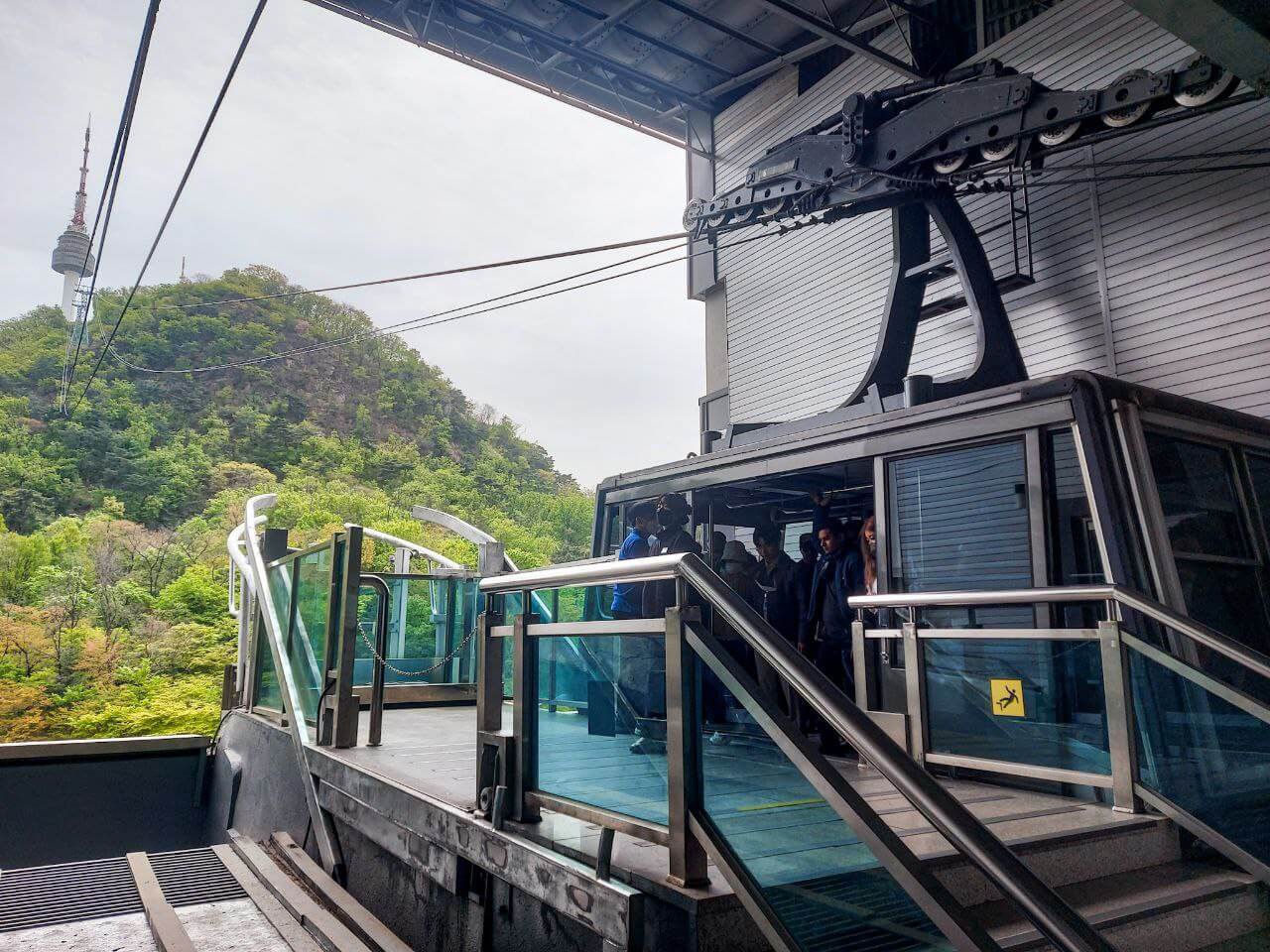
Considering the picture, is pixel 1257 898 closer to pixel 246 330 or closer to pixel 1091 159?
pixel 1091 159

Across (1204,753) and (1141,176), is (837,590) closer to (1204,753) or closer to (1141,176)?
(1204,753)

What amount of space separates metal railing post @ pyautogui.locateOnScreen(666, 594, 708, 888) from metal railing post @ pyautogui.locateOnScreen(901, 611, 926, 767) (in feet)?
8.38

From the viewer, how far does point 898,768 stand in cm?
207

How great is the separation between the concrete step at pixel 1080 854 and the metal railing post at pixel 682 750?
842 mm

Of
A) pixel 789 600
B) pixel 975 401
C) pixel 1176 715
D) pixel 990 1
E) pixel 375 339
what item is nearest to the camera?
pixel 1176 715

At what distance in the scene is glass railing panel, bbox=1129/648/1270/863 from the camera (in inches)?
141

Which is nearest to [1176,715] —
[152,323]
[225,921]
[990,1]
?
[225,921]

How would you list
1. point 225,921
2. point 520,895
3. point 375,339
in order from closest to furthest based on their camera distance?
point 520,895 < point 225,921 < point 375,339

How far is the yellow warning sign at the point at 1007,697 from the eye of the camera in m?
4.56

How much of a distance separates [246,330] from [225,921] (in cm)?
6499

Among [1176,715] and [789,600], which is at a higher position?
[789,600]

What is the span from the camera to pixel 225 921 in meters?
4.84

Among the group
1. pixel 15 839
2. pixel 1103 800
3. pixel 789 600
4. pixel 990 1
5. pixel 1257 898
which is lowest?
pixel 15 839

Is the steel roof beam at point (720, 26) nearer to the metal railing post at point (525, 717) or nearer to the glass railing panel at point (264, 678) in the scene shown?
the glass railing panel at point (264, 678)
